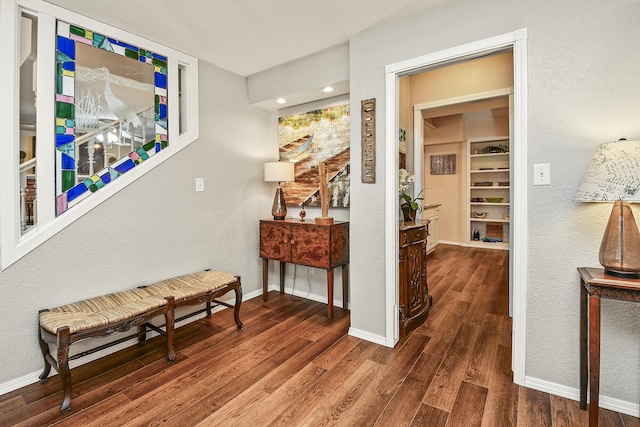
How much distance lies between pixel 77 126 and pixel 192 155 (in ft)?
2.85

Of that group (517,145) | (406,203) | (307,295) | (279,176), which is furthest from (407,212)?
(307,295)

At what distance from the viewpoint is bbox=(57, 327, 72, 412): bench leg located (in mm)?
1714

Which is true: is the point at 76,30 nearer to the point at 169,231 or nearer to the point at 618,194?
the point at 169,231

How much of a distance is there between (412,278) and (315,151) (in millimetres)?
1673

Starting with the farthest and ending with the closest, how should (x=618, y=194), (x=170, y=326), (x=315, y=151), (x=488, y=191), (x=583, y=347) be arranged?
(x=488, y=191) → (x=315, y=151) → (x=170, y=326) → (x=583, y=347) → (x=618, y=194)

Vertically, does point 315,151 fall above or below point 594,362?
above

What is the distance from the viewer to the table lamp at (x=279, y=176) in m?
3.27

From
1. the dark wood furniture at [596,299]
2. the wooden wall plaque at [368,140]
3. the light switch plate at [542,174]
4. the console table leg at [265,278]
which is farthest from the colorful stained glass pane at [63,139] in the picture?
the dark wood furniture at [596,299]

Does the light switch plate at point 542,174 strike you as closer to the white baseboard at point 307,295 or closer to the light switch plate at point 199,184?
the white baseboard at point 307,295

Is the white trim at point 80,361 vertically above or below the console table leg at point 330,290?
below

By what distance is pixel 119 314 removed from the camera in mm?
1953

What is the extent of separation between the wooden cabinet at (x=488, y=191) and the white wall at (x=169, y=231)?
15.6ft

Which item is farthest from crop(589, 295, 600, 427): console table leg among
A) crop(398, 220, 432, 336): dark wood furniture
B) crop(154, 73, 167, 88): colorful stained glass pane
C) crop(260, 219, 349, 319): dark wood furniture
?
crop(154, 73, 167, 88): colorful stained glass pane

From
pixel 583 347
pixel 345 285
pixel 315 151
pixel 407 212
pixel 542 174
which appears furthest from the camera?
pixel 315 151
